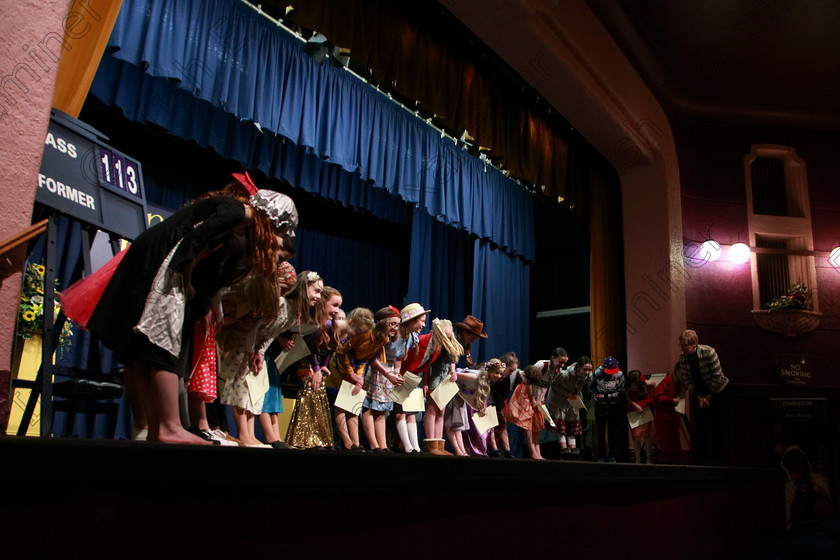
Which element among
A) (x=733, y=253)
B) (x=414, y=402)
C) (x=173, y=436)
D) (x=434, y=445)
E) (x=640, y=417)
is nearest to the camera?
(x=173, y=436)

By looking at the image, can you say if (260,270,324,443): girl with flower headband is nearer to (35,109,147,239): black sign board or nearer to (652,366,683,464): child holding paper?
(35,109,147,239): black sign board

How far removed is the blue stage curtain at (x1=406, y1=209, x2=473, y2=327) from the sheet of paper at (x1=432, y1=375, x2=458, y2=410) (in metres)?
4.07

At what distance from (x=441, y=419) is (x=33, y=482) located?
4906 mm

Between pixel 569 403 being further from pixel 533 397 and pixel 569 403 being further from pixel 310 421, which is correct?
pixel 310 421

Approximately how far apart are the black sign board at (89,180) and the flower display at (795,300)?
8.35m

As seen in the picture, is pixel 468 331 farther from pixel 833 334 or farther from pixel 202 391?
pixel 833 334

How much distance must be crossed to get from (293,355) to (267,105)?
9.96ft

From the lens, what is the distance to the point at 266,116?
258 inches

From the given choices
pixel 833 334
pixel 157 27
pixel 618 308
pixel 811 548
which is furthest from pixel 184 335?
pixel 833 334

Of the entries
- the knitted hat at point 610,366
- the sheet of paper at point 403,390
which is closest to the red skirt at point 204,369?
the sheet of paper at point 403,390

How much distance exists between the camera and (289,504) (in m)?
1.23

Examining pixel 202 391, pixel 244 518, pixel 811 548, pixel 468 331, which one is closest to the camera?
pixel 244 518

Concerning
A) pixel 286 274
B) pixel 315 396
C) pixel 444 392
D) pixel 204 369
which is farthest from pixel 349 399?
pixel 204 369

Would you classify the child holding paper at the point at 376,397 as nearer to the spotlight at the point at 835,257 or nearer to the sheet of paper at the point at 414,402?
the sheet of paper at the point at 414,402
